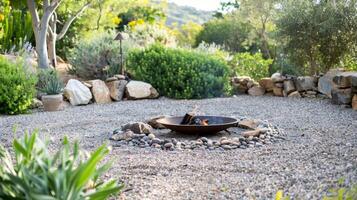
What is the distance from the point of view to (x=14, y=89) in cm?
798

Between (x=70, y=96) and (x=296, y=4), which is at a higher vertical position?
(x=296, y=4)

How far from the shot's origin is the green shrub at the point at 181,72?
9750mm

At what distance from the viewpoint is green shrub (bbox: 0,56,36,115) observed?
313 inches

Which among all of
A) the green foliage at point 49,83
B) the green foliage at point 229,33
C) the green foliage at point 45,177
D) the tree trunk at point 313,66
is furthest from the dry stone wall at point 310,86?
the green foliage at point 45,177

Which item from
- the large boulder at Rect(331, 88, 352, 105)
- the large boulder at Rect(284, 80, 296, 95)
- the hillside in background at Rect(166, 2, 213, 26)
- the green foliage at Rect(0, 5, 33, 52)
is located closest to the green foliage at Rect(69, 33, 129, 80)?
the green foliage at Rect(0, 5, 33, 52)

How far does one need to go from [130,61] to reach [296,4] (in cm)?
358

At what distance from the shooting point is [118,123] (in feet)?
22.2

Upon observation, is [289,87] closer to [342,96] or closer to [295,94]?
[295,94]

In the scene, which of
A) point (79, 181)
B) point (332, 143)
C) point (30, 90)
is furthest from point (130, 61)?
point (79, 181)

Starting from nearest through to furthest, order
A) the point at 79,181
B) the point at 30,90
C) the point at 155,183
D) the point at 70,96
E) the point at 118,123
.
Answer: the point at 79,181
the point at 155,183
the point at 118,123
the point at 30,90
the point at 70,96

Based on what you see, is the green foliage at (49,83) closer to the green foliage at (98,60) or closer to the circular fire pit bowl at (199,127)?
the green foliage at (98,60)

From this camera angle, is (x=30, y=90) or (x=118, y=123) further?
(x=30, y=90)

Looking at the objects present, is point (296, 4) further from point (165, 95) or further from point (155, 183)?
point (155, 183)

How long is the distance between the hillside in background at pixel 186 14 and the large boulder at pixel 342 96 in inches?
860
